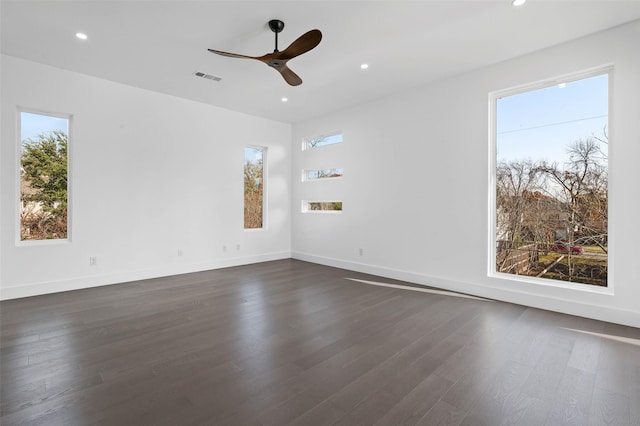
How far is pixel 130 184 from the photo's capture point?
15.1 feet

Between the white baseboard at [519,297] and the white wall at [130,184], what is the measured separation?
2.86 m

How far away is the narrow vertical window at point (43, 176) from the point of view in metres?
Answer: 3.91

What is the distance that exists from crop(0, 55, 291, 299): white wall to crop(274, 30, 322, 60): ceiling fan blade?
303 cm

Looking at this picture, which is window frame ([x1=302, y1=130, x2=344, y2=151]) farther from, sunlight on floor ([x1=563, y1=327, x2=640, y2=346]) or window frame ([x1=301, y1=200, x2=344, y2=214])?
sunlight on floor ([x1=563, y1=327, x2=640, y2=346])

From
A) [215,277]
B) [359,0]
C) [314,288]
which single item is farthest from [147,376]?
[359,0]

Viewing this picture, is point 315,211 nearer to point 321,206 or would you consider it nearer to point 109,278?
point 321,206

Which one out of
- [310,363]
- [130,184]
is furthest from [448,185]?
[130,184]

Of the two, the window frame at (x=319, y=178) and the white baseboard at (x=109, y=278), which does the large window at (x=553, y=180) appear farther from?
the white baseboard at (x=109, y=278)

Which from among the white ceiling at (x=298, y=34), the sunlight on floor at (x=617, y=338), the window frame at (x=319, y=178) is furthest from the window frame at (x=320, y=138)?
the sunlight on floor at (x=617, y=338)

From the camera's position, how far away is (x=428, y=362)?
7.27 feet

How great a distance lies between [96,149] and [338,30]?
3811 millimetres

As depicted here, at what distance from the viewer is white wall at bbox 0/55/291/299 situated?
377 cm

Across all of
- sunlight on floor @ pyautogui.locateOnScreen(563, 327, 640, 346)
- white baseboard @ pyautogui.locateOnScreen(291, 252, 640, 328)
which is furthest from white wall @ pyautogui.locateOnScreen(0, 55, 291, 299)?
sunlight on floor @ pyautogui.locateOnScreen(563, 327, 640, 346)

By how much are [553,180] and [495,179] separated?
2.00 ft
